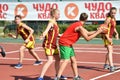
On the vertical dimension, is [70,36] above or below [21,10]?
above

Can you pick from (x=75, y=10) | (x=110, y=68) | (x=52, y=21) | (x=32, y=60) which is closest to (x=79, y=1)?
(x=75, y=10)

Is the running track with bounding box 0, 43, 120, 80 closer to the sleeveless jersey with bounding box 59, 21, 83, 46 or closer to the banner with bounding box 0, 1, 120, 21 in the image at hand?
the sleeveless jersey with bounding box 59, 21, 83, 46

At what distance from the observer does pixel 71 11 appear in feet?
90.3

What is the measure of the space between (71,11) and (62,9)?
650 millimetres

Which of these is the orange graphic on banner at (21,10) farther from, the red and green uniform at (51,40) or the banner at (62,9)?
the red and green uniform at (51,40)

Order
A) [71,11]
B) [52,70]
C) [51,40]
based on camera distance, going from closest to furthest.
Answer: [51,40] < [52,70] < [71,11]

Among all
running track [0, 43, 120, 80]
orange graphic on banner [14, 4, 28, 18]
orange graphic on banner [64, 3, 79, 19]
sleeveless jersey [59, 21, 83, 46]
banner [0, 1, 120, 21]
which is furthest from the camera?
orange graphic on banner [14, 4, 28, 18]

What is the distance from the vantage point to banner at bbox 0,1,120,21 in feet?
88.7

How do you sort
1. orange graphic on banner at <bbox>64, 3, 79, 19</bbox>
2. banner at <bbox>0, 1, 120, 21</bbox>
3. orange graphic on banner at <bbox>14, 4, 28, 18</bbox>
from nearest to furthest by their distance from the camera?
banner at <bbox>0, 1, 120, 21</bbox> → orange graphic on banner at <bbox>64, 3, 79, 19</bbox> → orange graphic on banner at <bbox>14, 4, 28, 18</bbox>

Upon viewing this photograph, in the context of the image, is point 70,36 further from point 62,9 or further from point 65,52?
point 62,9

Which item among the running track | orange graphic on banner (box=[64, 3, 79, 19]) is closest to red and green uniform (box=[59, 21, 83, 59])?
the running track

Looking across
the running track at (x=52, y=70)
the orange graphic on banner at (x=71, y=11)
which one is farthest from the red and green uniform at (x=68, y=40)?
the orange graphic on banner at (x=71, y=11)

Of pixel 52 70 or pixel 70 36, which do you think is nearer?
pixel 70 36

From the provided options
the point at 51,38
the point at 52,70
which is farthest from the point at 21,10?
the point at 51,38
